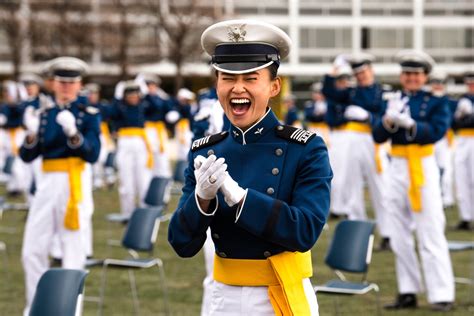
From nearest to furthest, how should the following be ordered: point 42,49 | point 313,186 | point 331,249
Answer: point 313,186 → point 331,249 → point 42,49

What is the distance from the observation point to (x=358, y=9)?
67.3 m

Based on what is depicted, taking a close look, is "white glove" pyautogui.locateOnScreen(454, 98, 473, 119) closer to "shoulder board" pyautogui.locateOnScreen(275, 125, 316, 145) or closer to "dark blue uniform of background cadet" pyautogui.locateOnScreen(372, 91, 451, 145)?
"dark blue uniform of background cadet" pyautogui.locateOnScreen(372, 91, 451, 145)

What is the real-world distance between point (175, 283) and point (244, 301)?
22.1ft

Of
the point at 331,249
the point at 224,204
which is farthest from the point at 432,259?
the point at 224,204

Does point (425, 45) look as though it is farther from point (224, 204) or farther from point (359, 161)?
point (224, 204)

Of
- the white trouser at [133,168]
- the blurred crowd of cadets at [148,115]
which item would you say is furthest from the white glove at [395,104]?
the white trouser at [133,168]

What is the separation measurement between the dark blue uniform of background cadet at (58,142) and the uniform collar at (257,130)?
16.1 feet

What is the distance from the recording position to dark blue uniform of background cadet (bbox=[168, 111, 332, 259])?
160 inches

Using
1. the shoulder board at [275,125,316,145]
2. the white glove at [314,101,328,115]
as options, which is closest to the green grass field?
the shoulder board at [275,125,316,145]

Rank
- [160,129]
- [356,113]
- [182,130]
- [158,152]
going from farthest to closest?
1. [182,130]
2. [160,129]
3. [158,152]
4. [356,113]

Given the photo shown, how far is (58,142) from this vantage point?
9.15 meters

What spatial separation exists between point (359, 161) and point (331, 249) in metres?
5.86

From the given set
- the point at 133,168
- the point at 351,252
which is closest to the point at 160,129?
the point at 133,168

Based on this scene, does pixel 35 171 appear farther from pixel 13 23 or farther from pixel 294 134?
pixel 13 23
